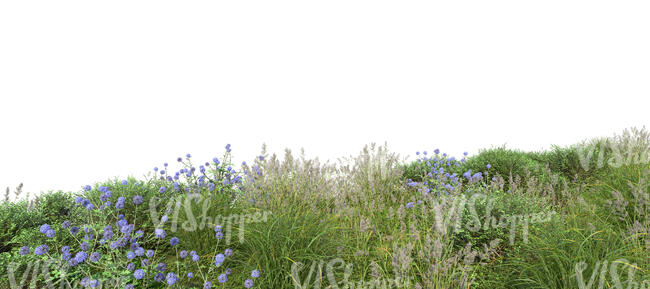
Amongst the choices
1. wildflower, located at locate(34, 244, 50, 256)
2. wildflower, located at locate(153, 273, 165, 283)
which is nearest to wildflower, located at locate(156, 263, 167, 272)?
wildflower, located at locate(153, 273, 165, 283)

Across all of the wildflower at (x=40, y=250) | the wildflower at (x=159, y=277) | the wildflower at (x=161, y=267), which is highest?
the wildflower at (x=40, y=250)

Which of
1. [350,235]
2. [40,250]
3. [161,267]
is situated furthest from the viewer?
[350,235]

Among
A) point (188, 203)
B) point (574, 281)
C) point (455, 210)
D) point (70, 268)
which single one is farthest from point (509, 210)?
point (70, 268)

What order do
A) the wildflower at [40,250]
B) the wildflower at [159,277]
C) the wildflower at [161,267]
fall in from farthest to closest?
the wildflower at [159,277]
the wildflower at [161,267]
the wildflower at [40,250]

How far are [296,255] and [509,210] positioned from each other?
2.42 meters

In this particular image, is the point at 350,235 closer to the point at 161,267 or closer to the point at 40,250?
the point at 161,267

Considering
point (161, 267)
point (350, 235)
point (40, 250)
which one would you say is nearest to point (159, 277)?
point (161, 267)

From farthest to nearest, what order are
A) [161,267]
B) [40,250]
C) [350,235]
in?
[350,235] < [161,267] < [40,250]

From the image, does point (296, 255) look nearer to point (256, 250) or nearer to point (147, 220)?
point (256, 250)

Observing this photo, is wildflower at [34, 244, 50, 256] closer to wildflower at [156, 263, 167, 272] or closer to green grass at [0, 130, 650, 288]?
green grass at [0, 130, 650, 288]

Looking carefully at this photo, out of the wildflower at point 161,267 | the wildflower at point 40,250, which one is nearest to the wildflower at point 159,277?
the wildflower at point 161,267

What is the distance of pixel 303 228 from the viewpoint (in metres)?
3.44

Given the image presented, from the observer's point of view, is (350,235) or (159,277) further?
(350,235)

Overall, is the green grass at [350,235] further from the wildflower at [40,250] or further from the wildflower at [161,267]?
the wildflower at [40,250]
